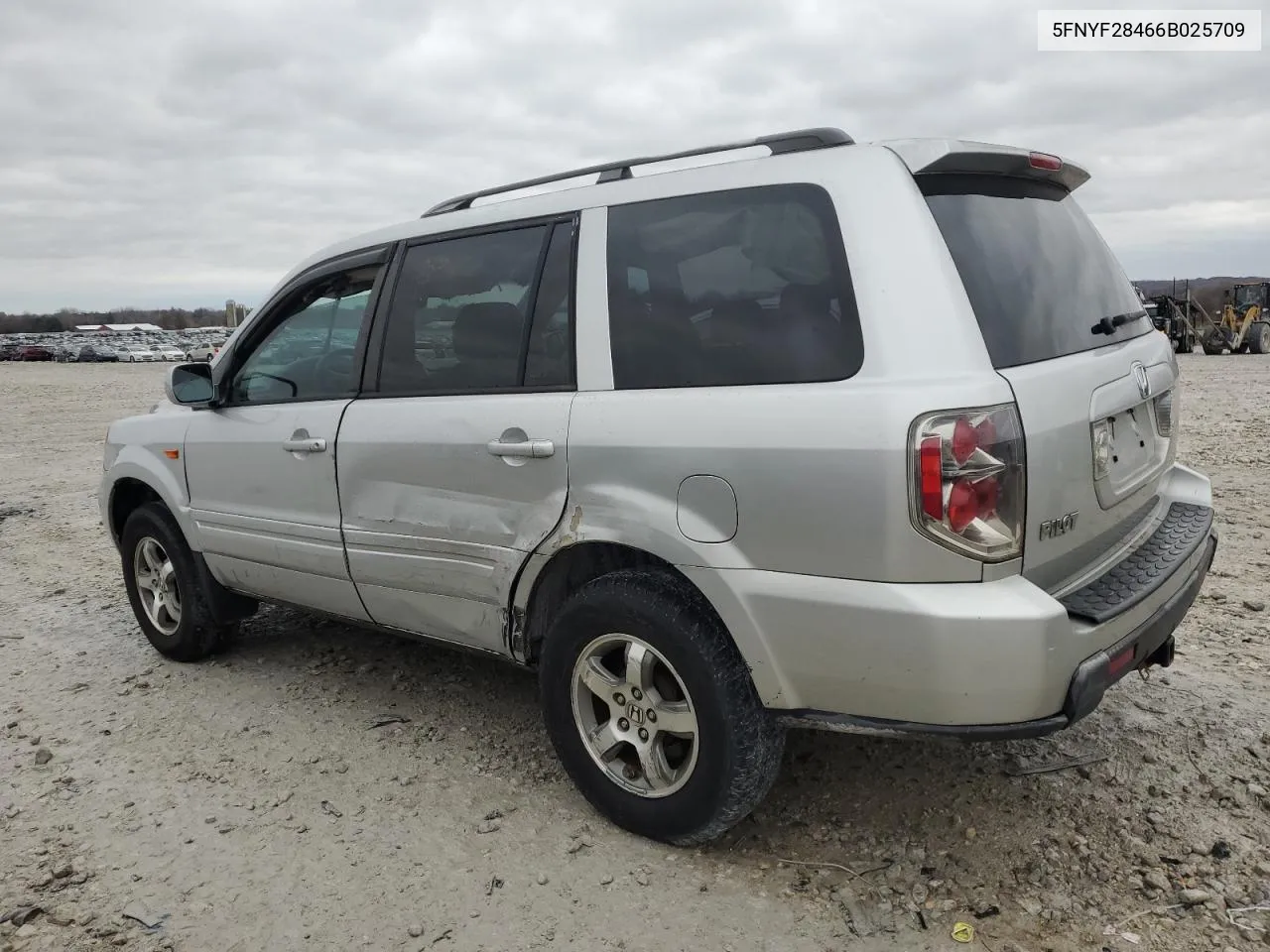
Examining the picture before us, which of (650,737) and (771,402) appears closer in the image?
(771,402)

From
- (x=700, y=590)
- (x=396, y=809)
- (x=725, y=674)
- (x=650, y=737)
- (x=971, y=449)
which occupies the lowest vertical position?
(x=396, y=809)

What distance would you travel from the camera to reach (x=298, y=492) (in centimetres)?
376

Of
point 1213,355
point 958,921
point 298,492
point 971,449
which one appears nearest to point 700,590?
point 971,449

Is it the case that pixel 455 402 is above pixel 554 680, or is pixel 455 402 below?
above

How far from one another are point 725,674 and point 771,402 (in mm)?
728

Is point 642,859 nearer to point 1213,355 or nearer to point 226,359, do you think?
point 226,359

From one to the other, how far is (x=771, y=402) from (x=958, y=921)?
141 cm

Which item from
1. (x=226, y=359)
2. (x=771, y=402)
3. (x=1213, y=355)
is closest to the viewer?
(x=771, y=402)

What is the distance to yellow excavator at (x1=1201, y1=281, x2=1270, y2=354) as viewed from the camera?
2681 centimetres

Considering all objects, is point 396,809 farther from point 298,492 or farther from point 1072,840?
point 1072,840

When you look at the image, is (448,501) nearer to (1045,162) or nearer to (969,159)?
(969,159)

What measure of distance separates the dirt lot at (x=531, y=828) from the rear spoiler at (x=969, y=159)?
1798 mm

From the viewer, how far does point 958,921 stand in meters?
2.48

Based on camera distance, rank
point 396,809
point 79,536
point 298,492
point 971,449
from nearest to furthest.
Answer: point 971,449 → point 396,809 → point 298,492 → point 79,536
